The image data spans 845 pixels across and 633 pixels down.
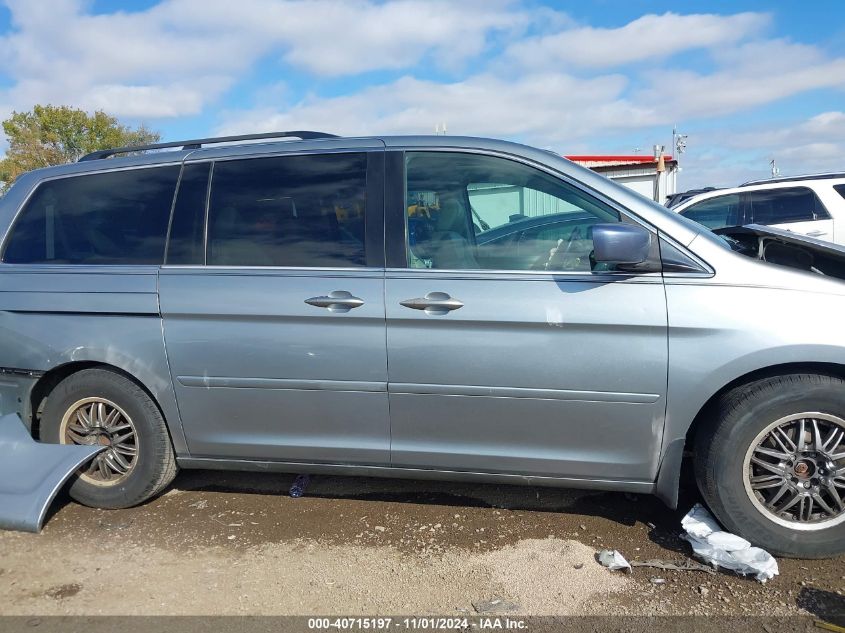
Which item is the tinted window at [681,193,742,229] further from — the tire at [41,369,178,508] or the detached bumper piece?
the detached bumper piece

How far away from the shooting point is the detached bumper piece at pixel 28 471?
3219 mm

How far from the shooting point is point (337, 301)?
2.97 m

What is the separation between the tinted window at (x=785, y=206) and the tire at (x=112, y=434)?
794 cm

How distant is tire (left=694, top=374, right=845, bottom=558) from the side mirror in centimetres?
76

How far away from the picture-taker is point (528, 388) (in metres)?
2.85

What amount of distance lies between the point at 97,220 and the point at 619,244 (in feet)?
9.07

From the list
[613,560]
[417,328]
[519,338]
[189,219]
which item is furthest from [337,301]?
[613,560]

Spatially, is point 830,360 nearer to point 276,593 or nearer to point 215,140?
point 276,593

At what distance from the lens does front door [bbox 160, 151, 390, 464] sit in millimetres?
3012

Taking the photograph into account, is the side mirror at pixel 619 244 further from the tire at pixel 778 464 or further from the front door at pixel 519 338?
the tire at pixel 778 464

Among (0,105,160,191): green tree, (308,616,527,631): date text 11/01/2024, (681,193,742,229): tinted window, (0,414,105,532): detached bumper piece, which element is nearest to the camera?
(308,616,527,631): date text 11/01/2024

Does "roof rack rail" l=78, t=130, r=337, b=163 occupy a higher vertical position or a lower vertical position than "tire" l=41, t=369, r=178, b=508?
higher

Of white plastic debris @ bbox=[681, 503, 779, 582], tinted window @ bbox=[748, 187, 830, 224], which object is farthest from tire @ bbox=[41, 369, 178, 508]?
tinted window @ bbox=[748, 187, 830, 224]

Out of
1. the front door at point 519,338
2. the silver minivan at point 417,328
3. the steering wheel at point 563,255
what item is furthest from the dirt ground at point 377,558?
the steering wheel at point 563,255
